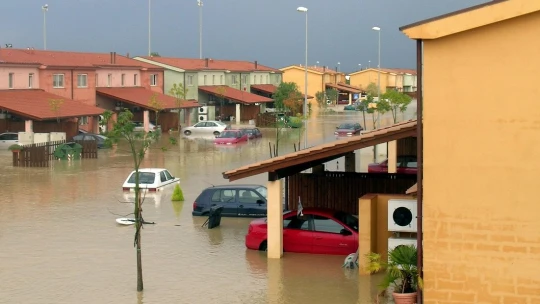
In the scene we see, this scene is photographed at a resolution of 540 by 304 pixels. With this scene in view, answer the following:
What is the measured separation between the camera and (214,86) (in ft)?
279

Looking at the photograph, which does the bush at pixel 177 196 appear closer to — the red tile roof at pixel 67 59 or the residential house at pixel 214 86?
the red tile roof at pixel 67 59

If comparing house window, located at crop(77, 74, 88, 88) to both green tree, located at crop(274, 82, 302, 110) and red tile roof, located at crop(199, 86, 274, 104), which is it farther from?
green tree, located at crop(274, 82, 302, 110)

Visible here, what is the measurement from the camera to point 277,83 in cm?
10800

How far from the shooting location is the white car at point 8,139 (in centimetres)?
5262

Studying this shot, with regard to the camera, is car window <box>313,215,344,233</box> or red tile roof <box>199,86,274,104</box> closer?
car window <box>313,215,344,233</box>

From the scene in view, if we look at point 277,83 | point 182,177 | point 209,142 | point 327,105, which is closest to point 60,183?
point 182,177

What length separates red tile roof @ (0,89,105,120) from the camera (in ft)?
174

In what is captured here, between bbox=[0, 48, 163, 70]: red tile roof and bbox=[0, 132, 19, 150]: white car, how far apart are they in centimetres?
551

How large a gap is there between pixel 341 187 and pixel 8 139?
31981 mm

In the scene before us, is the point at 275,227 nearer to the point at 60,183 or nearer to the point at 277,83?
the point at 60,183

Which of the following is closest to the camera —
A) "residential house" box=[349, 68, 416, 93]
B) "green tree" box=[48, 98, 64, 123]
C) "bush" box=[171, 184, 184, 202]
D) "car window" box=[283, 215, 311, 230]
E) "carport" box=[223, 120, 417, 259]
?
"carport" box=[223, 120, 417, 259]

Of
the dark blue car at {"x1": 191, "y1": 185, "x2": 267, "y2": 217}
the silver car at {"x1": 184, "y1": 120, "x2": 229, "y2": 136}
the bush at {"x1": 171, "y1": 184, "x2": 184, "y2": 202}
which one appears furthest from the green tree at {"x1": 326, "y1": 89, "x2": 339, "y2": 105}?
the dark blue car at {"x1": 191, "y1": 185, "x2": 267, "y2": 217}

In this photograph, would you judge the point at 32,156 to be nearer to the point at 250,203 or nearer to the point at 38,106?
the point at 38,106

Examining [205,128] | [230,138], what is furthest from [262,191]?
[205,128]
